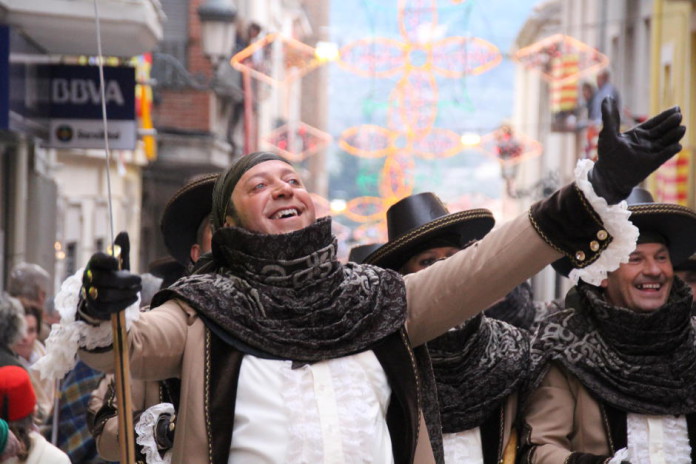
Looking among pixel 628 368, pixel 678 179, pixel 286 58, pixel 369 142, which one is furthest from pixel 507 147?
pixel 628 368

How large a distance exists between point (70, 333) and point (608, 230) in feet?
4.42

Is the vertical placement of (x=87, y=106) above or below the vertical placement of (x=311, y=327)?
below

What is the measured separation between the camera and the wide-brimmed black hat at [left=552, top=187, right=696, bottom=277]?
5.72 meters

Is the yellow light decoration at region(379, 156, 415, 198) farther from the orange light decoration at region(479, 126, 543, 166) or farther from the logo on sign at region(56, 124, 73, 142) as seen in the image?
the logo on sign at region(56, 124, 73, 142)

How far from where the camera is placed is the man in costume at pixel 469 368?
227 inches

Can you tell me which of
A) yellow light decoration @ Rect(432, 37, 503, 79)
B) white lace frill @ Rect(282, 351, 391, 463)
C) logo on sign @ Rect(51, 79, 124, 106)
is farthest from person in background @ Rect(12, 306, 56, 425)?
yellow light decoration @ Rect(432, 37, 503, 79)

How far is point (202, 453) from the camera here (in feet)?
13.5

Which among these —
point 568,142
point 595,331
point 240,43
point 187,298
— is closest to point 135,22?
point 595,331

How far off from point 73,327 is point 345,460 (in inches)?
31.0

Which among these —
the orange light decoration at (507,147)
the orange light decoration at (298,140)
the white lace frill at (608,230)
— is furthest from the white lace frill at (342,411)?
the orange light decoration at (298,140)

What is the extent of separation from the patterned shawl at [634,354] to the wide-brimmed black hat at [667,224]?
0.18 meters

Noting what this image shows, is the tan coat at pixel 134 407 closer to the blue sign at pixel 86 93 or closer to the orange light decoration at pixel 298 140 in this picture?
the blue sign at pixel 86 93

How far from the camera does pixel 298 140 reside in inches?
1422

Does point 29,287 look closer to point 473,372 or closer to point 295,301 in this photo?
point 473,372
